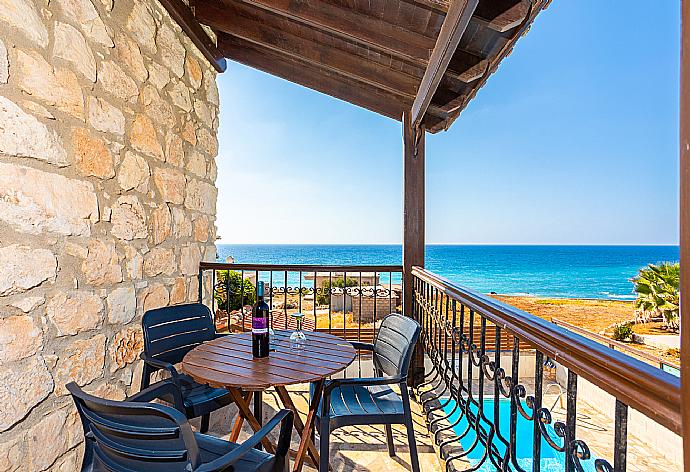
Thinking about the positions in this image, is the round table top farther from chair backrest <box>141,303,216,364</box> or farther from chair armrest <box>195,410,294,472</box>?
chair backrest <box>141,303,216,364</box>

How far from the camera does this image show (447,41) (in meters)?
2.07

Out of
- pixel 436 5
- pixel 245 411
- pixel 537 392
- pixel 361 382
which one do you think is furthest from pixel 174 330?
pixel 436 5

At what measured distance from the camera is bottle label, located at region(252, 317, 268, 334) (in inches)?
80.2

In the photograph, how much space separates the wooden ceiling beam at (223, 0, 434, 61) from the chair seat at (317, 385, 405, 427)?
6.48 ft

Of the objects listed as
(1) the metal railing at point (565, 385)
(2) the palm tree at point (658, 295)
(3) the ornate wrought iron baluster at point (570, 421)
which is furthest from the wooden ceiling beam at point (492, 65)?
(2) the palm tree at point (658, 295)

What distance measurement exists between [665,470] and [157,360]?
530cm

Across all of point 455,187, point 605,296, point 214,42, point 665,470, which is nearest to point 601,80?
point 455,187

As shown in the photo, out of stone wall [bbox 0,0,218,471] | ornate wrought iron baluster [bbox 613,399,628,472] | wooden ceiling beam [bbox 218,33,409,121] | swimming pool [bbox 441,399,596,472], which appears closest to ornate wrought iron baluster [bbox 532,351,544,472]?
ornate wrought iron baluster [bbox 613,399,628,472]

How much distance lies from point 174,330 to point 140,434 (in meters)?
1.43

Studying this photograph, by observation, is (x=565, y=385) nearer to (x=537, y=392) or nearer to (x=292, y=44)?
(x=537, y=392)

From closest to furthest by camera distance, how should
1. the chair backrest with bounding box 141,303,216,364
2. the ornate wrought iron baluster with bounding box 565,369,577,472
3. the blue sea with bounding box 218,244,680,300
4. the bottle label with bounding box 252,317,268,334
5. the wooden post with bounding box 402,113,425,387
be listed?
the ornate wrought iron baluster with bounding box 565,369,577,472 < the bottle label with bounding box 252,317,268,334 < the chair backrest with bounding box 141,303,216,364 < the wooden post with bounding box 402,113,425,387 < the blue sea with bounding box 218,244,680,300

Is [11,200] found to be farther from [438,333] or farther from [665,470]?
[665,470]

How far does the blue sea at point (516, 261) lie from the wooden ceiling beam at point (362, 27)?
26.5 metres

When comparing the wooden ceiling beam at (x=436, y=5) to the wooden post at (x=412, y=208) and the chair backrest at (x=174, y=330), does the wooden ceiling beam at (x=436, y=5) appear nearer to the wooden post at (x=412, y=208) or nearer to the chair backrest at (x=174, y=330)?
the wooden post at (x=412, y=208)
